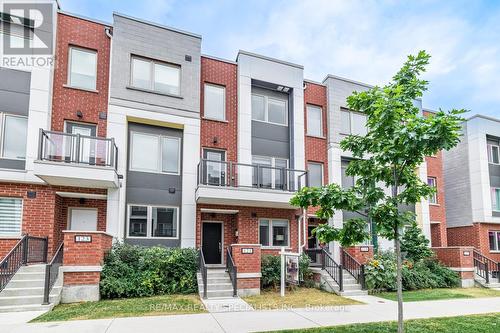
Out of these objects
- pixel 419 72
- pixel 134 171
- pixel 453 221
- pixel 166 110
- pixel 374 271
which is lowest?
pixel 374 271

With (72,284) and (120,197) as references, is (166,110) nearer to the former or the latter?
(120,197)

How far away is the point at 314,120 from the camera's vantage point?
17594 mm

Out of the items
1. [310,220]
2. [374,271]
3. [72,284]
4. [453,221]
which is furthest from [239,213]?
[453,221]

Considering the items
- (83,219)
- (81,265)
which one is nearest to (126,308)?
(81,265)

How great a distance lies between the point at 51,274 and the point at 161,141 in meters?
6.40

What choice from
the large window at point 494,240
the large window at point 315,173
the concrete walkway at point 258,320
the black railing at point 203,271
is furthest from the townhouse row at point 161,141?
the large window at point 494,240

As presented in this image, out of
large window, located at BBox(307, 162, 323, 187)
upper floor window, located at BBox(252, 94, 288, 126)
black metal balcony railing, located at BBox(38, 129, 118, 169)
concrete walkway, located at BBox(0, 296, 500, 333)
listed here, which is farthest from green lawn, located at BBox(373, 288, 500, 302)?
black metal balcony railing, located at BBox(38, 129, 118, 169)

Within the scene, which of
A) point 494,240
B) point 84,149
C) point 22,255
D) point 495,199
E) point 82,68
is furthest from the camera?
point 495,199

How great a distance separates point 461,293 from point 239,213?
9139mm

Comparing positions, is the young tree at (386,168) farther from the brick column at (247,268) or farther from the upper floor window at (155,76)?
the upper floor window at (155,76)

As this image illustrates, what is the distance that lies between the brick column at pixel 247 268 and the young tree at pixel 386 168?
5626 mm

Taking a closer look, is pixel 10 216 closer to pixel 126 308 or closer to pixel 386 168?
pixel 126 308

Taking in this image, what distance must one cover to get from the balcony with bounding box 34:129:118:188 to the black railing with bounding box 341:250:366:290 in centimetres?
938

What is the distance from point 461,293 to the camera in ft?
43.8
